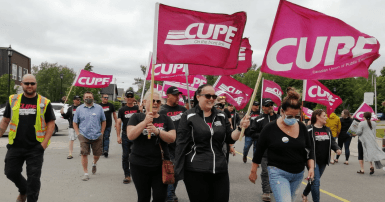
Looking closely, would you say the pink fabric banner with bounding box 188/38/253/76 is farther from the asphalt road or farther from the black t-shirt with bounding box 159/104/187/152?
the asphalt road

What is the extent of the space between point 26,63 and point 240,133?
60.3m

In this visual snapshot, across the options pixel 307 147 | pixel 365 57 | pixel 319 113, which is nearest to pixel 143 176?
pixel 307 147

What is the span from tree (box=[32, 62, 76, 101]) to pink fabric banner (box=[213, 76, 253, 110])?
59809mm

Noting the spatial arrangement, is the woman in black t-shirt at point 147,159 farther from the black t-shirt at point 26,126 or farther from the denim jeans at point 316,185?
the denim jeans at point 316,185

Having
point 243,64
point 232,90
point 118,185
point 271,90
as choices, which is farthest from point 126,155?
point 271,90

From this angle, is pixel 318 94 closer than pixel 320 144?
No

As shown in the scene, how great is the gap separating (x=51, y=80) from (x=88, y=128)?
212ft

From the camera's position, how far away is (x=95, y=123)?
23.9 ft

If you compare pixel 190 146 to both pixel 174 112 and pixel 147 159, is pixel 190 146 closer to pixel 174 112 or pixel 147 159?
pixel 147 159

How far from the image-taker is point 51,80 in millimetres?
65938

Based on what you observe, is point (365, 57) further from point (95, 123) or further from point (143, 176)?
point (95, 123)

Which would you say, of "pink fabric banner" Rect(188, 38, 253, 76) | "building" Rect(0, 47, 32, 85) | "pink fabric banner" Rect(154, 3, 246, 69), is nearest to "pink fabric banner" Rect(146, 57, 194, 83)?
"pink fabric banner" Rect(188, 38, 253, 76)

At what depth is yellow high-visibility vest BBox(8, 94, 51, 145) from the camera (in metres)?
4.45

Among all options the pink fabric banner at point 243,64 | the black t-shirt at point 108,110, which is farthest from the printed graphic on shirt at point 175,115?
the black t-shirt at point 108,110
